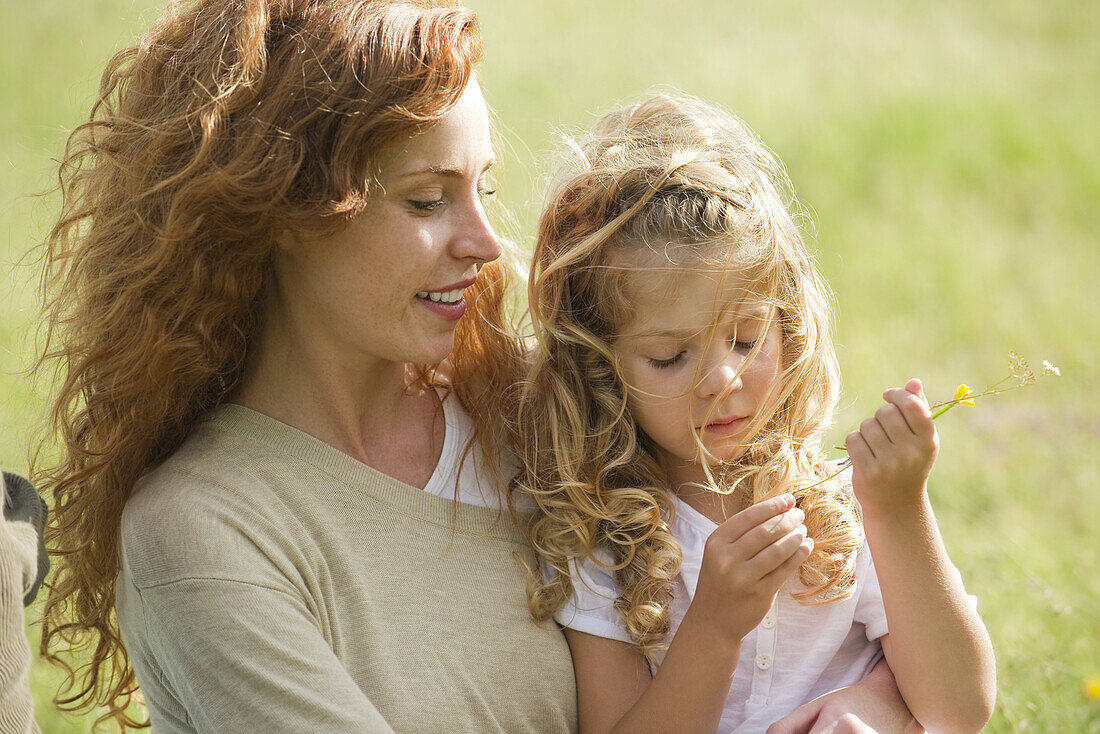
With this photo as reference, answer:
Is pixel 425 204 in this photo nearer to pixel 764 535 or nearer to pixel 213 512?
pixel 213 512

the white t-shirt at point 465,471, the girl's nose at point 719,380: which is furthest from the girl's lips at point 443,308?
the girl's nose at point 719,380

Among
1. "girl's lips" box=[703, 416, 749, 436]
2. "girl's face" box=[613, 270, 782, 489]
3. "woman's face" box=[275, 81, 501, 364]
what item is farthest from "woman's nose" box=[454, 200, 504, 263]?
"girl's lips" box=[703, 416, 749, 436]

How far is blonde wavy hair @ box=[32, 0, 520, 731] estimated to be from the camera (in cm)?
192

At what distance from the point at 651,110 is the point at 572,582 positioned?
99 centimetres

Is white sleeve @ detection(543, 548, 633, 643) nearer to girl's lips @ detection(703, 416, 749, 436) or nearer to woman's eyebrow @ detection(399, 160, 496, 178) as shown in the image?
girl's lips @ detection(703, 416, 749, 436)

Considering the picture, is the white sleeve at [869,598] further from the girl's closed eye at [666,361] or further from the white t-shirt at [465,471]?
the white t-shirt at [465,471]

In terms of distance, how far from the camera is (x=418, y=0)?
208 centimetres

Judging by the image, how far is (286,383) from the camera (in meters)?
2.18

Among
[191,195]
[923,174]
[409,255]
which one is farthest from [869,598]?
[923,174]

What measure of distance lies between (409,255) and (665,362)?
52cm

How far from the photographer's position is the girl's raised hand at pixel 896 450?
1912mm

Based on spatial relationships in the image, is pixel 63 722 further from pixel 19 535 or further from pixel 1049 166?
pixel 1049 166

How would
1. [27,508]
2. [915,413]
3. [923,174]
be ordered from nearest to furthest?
[27,508] < [915,413] < [923,174]

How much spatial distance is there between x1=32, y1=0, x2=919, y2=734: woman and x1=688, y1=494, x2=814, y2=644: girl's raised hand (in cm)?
33
